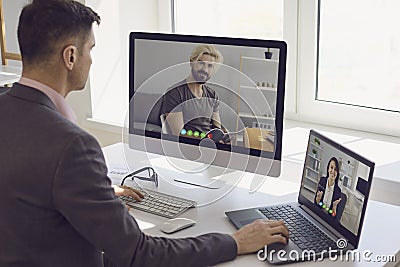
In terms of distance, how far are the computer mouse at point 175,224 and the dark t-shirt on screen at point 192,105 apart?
1.11 feet

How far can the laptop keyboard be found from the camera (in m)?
1.62

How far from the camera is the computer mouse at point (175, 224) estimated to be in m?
1.73

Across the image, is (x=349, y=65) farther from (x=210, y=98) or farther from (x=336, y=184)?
(x=336, y=184)

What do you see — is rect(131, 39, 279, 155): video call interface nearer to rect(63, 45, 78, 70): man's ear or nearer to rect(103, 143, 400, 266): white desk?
rect(103, 143, 400, 266): white desk

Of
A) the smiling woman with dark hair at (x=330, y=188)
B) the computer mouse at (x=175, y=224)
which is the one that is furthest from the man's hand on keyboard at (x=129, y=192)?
the smiling woman with dark hair at (x=330, y=188)

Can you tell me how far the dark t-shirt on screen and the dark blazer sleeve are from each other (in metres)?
0.58

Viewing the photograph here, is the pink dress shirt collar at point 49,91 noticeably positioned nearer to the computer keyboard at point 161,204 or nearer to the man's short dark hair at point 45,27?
the man's short dark hair at point 45,27

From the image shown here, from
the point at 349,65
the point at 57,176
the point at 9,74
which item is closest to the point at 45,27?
the point at 57,176

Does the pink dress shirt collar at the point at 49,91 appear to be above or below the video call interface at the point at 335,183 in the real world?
above

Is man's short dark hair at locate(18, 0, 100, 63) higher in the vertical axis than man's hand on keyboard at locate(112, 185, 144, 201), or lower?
higher

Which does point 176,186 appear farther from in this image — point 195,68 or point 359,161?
point 359,161

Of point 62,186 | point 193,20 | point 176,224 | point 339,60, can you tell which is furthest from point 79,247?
point 193,20

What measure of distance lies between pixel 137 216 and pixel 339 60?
3.94 feet

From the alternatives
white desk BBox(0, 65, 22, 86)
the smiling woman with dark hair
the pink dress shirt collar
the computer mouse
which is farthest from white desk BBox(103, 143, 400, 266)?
white desk BBox(0, 65, 22, 86)
